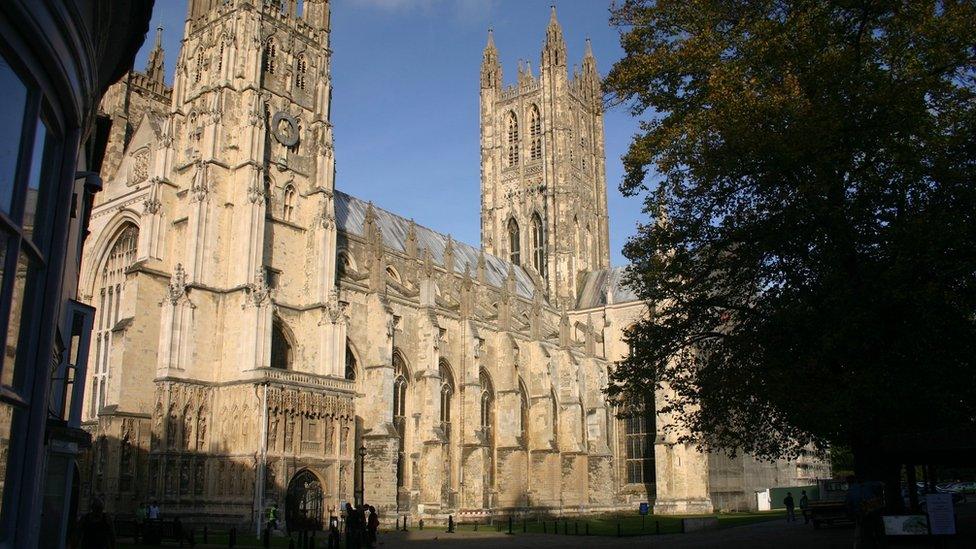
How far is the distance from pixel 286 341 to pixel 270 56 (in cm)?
1222

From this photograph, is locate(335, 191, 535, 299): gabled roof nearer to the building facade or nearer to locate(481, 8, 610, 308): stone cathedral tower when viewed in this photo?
locate(481, 8, 610, 308): stone cathedral tower

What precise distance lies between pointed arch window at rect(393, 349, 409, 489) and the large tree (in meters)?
21.8

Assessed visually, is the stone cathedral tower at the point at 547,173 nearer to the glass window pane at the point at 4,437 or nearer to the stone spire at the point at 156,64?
the stone spire at the point at 156,64

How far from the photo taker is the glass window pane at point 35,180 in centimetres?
449

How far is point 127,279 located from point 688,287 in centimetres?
2162

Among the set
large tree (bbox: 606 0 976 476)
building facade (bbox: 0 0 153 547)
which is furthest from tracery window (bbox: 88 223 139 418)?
building facade (bbox: 0 0 153 547)

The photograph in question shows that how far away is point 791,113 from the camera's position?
14766 mm

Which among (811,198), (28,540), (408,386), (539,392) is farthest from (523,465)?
(28,540)

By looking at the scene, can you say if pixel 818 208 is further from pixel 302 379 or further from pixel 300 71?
pixel 300 71

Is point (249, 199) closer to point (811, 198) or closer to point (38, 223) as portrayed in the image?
point (811, 198)

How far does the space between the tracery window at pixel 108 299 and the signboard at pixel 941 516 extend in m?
27.1

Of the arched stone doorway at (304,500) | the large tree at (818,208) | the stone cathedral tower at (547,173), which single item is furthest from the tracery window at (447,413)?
the large tree at (818,208)

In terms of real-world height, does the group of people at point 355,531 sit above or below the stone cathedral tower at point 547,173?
below

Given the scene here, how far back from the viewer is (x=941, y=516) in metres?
14.2
